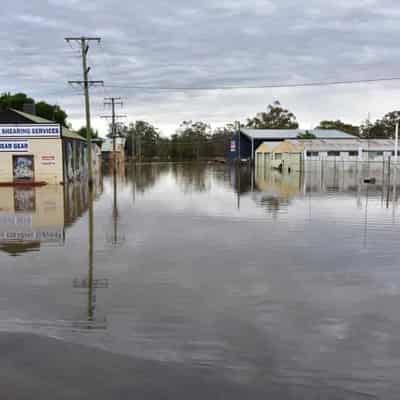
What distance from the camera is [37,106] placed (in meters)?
85.4

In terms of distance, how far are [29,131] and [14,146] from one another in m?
1.47

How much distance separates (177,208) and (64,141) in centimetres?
1775

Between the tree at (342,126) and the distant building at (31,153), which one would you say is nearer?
the distant building at (31,153)

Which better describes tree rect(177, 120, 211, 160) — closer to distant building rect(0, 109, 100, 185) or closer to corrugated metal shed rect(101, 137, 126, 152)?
corrugated metal shed rect(101, 137, 126, 152)

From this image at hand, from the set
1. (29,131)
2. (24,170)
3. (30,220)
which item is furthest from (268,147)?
(30,220)

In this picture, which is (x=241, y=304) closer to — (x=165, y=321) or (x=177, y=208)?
(x=165, y=321)

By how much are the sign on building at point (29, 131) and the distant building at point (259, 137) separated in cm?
6578

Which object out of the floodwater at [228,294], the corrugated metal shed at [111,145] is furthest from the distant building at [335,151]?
the corrugated metal shed at [111,145]

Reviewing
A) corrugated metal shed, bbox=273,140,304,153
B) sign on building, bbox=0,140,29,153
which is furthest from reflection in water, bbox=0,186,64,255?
corrugated metal shed, bbox=273,140,304,153

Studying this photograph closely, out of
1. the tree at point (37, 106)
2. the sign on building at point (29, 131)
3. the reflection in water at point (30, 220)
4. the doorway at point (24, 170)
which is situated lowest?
the reflection in water at point (30, 220)

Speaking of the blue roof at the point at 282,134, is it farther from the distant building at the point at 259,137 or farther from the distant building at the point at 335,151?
the distant building at the point at 335,151

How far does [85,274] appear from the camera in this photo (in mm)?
10312

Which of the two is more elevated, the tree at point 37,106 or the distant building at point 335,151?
the tree at point 37,106

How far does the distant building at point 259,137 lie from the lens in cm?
9744
